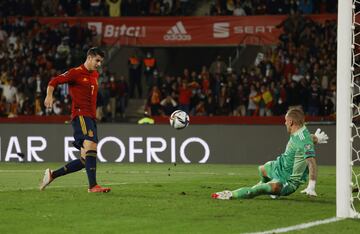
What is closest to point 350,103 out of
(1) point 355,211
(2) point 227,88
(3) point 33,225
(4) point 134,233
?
(1) point 355,211

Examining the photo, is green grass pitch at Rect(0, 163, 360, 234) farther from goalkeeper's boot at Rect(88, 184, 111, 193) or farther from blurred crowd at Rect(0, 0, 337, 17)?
blurred crowd at Rect(0, 0, 337, 17)

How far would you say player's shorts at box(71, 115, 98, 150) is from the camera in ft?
46.1

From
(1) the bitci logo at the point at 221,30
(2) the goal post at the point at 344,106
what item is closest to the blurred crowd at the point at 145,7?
(1) the bitci logo at the point at 221,30

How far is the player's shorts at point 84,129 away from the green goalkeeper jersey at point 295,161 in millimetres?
2873

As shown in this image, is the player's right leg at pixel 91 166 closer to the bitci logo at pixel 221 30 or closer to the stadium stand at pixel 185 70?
the stadium stand at pixel 185 70

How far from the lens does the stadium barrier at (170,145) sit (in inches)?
936

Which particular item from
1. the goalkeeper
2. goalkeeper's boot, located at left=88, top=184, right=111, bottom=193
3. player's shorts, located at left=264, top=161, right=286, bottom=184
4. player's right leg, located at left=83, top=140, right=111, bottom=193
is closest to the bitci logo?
player's right leg, located at left=83, top=140, right=111, bottom=193

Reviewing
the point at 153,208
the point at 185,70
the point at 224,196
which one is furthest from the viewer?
the point at 185,70

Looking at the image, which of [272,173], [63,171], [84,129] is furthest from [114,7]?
[272,173]

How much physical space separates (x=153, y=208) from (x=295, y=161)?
221 centimetres

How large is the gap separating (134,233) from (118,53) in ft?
82.7

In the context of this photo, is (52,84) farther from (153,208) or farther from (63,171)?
(153,208)

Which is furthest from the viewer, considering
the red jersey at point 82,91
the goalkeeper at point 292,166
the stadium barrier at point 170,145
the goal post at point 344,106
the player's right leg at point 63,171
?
the stadium barrier at point 170,145

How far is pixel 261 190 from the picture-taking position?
12.5m
